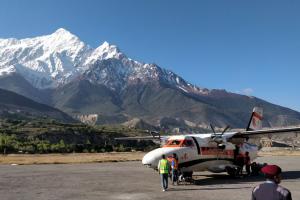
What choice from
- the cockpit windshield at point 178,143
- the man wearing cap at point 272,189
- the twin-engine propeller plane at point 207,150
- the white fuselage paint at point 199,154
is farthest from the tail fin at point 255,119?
the man wearing cap at point 272,189

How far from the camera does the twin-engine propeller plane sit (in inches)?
1029

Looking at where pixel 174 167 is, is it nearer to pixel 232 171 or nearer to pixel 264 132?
pixel 232 171

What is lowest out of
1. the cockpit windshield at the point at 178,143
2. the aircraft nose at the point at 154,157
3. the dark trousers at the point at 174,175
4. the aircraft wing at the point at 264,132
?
the dark trousers at the point at 174,175

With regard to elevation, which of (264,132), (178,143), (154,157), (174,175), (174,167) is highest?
(264,132)

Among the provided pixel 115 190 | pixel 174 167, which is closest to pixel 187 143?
pixel 174 167

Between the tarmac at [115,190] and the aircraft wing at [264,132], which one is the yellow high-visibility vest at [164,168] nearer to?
the tarmac at [115,190]

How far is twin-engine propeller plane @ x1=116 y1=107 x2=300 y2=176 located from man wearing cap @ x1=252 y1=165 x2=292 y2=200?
17.5 metres

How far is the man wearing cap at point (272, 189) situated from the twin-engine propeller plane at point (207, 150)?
57.3 feet

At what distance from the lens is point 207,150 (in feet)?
93.2

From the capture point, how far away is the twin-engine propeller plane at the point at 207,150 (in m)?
26.1

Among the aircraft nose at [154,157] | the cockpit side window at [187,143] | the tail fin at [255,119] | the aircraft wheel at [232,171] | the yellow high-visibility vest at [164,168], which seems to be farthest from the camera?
the tail fin at [255,119]

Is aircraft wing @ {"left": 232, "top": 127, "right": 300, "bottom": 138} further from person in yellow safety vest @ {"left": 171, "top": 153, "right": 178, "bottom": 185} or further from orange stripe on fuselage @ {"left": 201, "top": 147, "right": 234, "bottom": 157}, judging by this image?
person in yellow safety vest @ {"left": 171, "top": 153, "right": 178, "bottom": 185}

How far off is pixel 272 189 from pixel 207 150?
835 inches

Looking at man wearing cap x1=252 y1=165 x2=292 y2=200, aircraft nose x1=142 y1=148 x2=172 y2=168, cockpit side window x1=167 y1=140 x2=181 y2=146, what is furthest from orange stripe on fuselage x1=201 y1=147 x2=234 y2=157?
man wearing cap x1=252 y1=165 x2=292 y2=200
